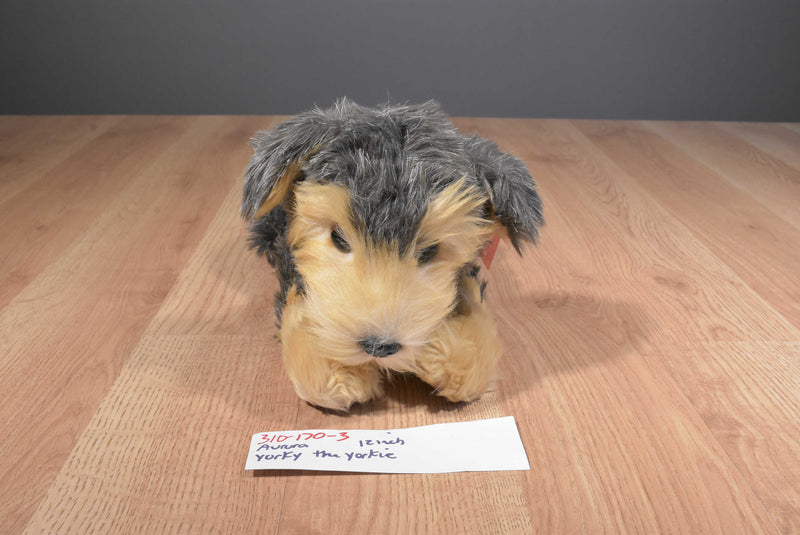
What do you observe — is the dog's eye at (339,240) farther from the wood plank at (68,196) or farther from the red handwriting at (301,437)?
the wood plank at (68,196)

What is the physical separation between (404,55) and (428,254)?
1.45 meters

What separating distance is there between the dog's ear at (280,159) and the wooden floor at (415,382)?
0.22m

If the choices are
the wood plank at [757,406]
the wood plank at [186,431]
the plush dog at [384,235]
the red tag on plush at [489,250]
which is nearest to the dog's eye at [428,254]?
the plush dog at [384,235]

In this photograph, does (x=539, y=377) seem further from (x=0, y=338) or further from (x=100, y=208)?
(x=100, y=208)

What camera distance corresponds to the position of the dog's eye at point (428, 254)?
0.71 meters

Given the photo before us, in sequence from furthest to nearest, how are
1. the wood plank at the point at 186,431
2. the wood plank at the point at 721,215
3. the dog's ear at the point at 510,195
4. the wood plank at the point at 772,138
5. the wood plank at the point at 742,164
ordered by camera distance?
the wood plank at the point at 772,138
the wood plank at the point at 742,164
the wood plank at the point at 721,215
the dog's ear at the point at 510,195
the wood plank at the point at 186,431

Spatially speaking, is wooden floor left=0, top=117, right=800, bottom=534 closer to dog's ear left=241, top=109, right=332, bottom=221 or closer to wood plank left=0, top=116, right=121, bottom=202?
wood plank left=0, top=116, right=121, bottom=202

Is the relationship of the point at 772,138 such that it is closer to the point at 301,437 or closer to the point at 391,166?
the point at 391,166

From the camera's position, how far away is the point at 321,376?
73 centimetres

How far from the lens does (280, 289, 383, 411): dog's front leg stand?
0.73m

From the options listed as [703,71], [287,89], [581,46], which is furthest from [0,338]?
[703,71]

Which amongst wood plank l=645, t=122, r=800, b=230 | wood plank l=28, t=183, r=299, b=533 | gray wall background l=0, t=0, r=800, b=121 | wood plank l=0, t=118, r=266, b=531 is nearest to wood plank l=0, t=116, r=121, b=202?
gray wall background l=0, t=0, r=800, b=121

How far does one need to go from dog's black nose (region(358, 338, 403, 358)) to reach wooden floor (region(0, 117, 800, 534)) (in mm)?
116

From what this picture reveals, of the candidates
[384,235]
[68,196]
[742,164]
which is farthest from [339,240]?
[742,164]
